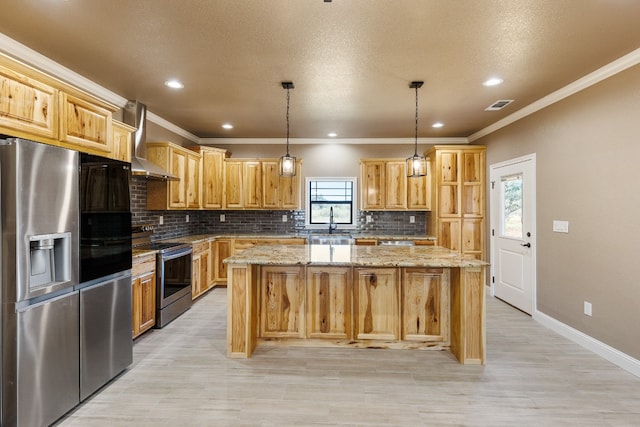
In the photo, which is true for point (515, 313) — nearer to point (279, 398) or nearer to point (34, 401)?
point (279, 398)

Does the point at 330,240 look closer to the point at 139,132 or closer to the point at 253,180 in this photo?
the point at 253,180

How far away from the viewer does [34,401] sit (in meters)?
1.92

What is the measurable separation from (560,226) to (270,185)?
14.2 ft

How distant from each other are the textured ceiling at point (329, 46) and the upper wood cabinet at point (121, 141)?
0.48m

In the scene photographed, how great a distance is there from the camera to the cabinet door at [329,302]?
3.23 meters

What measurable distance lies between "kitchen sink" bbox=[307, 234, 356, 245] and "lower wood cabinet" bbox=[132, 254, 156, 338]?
2.62 meters

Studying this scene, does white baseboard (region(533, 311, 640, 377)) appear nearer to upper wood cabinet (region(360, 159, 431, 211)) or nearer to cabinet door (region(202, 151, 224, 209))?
upper wood cabinet (region(360, 159, 431, 211))

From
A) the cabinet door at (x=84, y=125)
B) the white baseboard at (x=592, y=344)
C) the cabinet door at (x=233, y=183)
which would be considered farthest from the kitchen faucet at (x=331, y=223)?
the cabinet door at (x=84, y=125)

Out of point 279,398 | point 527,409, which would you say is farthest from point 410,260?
point 279,398

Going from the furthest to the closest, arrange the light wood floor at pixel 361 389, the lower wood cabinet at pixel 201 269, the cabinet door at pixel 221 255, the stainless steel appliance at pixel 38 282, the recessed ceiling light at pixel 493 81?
1. the cabinet door at pixel 221 255
2. the lower wood cabinet at pixel 201 269
3. the recessed ceiling light at pixel 493 81
4. the light wood floor at pixel 361 389
5. the stainless steel appliance at pixel 38 282

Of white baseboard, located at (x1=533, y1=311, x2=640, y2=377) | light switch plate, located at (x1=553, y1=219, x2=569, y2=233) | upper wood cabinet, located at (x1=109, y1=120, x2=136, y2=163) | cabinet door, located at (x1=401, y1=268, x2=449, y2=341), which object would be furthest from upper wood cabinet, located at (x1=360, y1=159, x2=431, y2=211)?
upper wood cabinet, located at (x1=109, y1=120, x2=136, y2=163)

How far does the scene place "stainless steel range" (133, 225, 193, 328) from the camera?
3752mm

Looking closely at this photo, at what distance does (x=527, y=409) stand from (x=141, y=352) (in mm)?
3271

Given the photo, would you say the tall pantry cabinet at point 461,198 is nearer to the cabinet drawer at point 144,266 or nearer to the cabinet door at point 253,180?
the cabinet door at point 253,180
